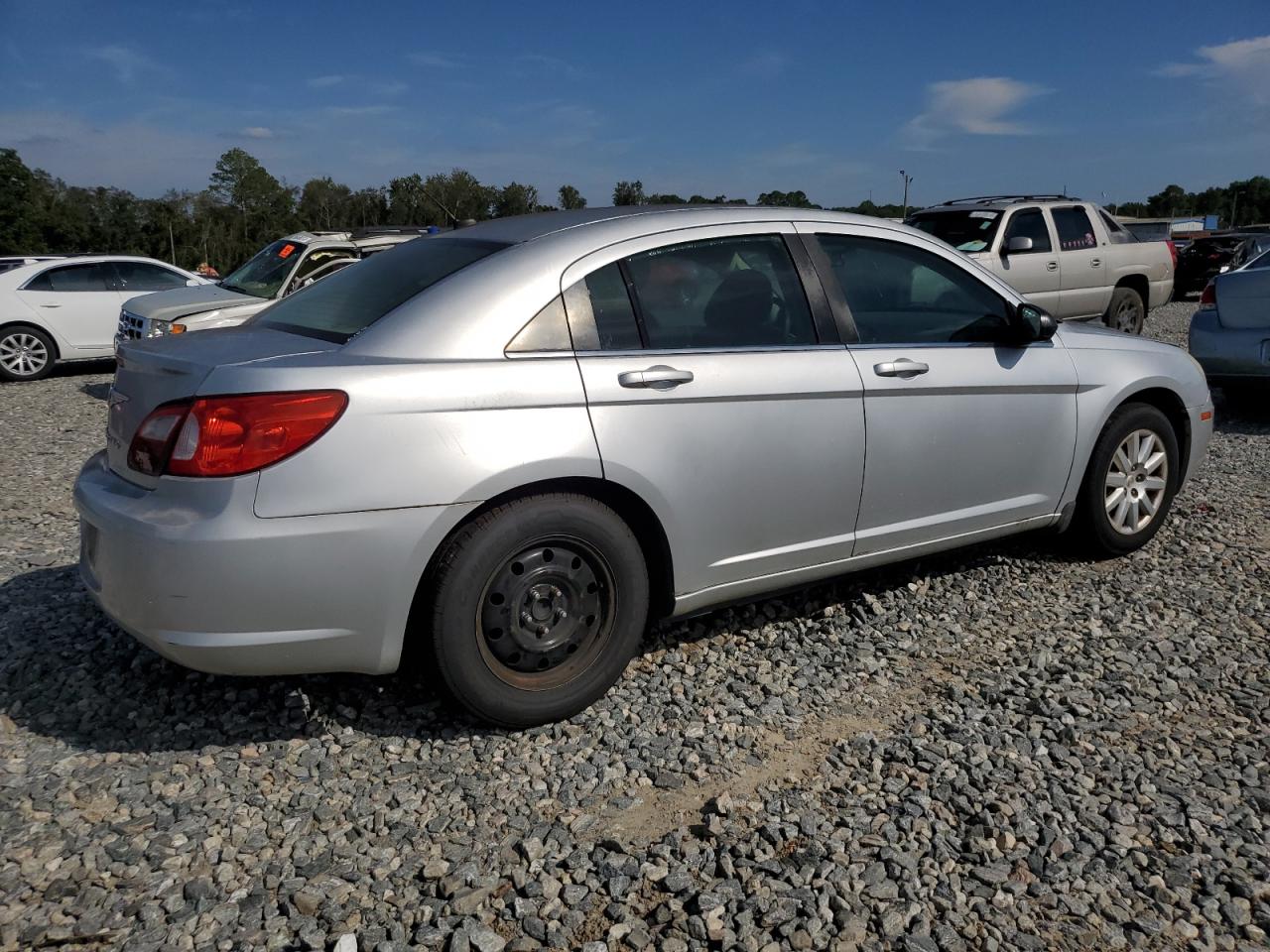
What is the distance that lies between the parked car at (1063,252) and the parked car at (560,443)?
7.48 m

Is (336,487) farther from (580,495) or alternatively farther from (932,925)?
(932,925)

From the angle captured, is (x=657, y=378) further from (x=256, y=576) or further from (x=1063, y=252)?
(x=1063, y=252)

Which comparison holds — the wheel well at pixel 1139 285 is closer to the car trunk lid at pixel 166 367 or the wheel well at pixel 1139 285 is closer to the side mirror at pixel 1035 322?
the side mirror at pixel 1035 322

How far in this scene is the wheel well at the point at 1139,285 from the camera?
42.1 feet

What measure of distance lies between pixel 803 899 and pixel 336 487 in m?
1.63

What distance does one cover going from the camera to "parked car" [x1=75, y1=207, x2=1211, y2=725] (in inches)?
115

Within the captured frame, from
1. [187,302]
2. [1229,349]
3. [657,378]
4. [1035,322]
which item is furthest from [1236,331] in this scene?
[187,302]

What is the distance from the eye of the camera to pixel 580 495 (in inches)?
130

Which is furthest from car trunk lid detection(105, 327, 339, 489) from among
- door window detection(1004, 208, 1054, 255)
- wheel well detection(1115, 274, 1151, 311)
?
wheel well detection(1115, 274, 1151, 311)

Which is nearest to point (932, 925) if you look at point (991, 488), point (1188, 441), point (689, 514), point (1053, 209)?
point (689, 514)

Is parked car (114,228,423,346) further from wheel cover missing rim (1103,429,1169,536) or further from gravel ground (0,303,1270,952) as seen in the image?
wheel cover missing rim (1103,429,1169,536)

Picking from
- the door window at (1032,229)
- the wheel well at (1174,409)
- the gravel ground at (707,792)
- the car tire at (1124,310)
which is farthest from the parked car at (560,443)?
the car tire at (1124,310)

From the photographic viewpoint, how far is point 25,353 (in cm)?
1292

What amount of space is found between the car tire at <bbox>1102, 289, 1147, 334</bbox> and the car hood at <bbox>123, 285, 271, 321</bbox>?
9714mm
